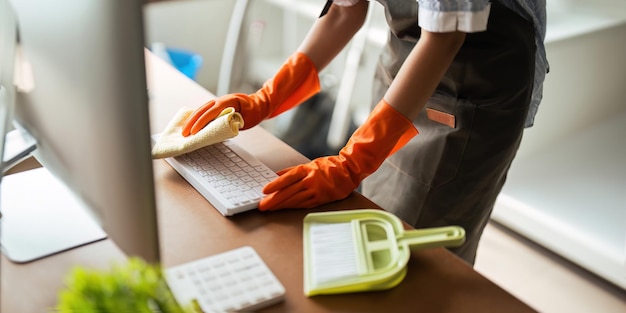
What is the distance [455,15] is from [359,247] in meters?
0.44

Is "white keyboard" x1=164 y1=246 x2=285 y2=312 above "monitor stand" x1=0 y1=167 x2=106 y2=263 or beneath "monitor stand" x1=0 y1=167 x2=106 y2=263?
above

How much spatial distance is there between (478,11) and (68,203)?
768 millimetres

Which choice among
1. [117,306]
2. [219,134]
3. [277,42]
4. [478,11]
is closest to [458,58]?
[478,11]

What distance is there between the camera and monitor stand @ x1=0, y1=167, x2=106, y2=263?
961 mm

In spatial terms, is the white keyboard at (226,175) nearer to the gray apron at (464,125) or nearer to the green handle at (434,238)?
the green handle at (434,238)

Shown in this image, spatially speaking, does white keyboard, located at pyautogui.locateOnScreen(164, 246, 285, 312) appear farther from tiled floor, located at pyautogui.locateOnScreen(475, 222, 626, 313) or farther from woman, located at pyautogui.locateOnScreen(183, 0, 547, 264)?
tiled floor, located at pyautogui.locateOnScreen(475, 222, 626, 313)

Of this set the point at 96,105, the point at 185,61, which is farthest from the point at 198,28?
the point at 96,105

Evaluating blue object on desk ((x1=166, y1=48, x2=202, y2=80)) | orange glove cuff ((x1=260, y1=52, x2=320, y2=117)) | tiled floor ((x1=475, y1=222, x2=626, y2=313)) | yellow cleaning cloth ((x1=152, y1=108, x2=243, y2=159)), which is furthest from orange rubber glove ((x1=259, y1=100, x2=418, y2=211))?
blue object on desk ((x1=166, y1=48, x2=202, y2=80))

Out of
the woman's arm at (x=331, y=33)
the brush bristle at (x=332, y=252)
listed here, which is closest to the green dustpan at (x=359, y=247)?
the brush bristle at (x=332, y=252)

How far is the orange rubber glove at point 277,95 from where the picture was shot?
1.33 m

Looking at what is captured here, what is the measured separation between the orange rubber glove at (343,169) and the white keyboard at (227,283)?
16 cm

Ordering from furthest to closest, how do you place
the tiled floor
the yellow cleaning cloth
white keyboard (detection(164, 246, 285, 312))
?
the tiled floor < the yellow cleaning cloth < white keyboard (detection(164, 246, 285, 312))

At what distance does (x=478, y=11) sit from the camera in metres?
1.09

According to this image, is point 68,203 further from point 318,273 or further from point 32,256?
point 318,273
